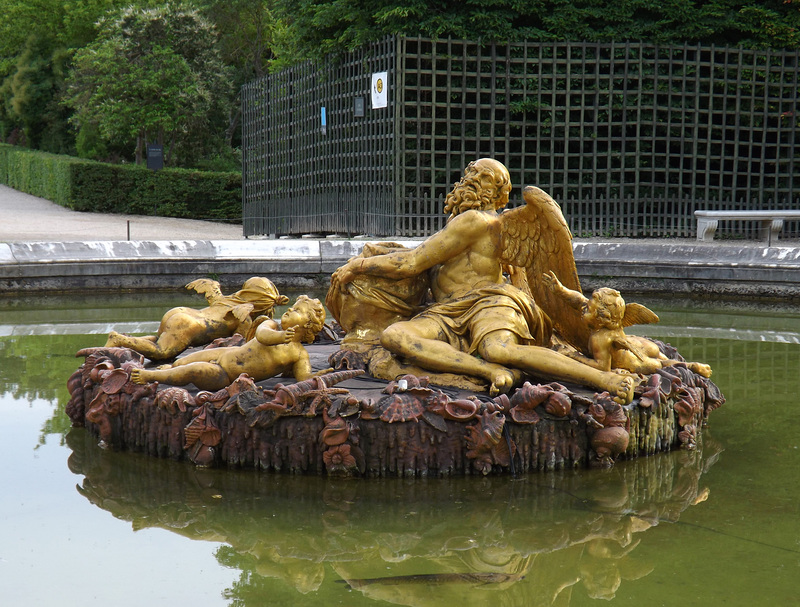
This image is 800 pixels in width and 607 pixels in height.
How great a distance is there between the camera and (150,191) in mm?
24984

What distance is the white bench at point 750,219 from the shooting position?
44.5 ft

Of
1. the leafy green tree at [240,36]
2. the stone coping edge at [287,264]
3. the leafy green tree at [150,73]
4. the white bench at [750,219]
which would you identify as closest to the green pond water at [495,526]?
the stone coping edge at [287,264]

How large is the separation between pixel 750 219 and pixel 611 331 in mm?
9775

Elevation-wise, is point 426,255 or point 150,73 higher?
point 150,73

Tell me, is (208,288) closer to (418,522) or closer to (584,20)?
(418,522)

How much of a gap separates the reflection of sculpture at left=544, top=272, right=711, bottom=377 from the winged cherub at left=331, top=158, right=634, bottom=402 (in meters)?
0.16

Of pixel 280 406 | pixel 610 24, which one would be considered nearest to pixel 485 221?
pixel 280 406

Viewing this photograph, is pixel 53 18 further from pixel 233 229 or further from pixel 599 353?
pixel 599 353

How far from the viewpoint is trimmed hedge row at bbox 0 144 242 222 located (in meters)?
24.9

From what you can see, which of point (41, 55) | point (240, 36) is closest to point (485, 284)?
point (240, 36)

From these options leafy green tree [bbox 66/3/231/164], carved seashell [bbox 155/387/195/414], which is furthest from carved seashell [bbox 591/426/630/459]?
leafy green tree [bbox 66/3/231/164]

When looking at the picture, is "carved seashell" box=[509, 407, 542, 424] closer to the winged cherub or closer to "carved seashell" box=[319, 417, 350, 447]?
the winged cherub

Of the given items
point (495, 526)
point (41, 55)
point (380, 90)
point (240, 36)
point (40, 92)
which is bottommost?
point (495, 526)

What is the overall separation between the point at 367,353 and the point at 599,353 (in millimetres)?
1245
